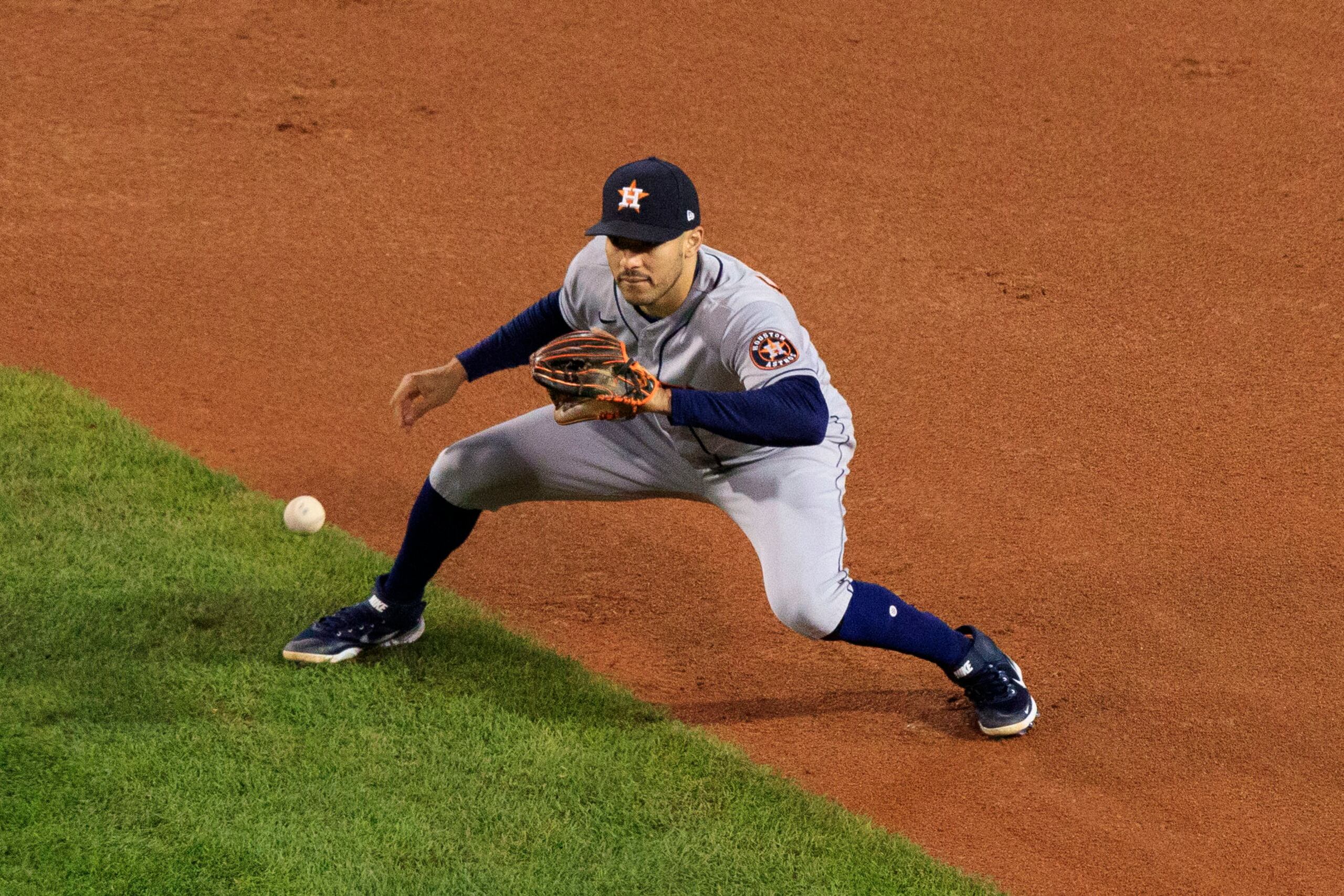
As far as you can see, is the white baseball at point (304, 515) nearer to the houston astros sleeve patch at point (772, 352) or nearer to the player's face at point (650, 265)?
the player's face at point (650, 265)

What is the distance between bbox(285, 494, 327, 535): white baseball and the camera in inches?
167

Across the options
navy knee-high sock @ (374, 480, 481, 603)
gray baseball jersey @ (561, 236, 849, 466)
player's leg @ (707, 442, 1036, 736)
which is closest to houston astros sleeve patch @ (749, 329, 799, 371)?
gray baseball jersey @ (561, 236, 849, 466)

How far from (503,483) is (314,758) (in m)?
0.92

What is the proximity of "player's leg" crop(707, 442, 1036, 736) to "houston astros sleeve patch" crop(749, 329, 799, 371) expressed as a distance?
0.41m

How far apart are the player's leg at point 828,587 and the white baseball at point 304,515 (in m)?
1.18

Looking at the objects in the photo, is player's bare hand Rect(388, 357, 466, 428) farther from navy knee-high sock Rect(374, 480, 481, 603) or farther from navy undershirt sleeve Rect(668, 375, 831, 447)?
navy undershirt sleeve Rect(668, 375, 831, 447)

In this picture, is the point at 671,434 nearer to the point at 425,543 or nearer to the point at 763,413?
the point at 763,413

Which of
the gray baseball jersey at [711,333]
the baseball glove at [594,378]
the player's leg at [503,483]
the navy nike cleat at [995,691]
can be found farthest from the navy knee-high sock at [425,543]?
the navy nike cleat at [995,691]

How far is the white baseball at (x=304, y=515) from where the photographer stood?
13.9 feet

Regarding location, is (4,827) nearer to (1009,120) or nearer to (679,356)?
(679,356)

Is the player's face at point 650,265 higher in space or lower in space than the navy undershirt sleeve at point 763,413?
higher

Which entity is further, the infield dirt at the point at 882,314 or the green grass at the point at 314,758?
the infield dirt at the point at 882,314

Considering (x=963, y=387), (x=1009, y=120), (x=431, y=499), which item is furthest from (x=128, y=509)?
(x=1009, y=120)

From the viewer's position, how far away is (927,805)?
3.94 meters
